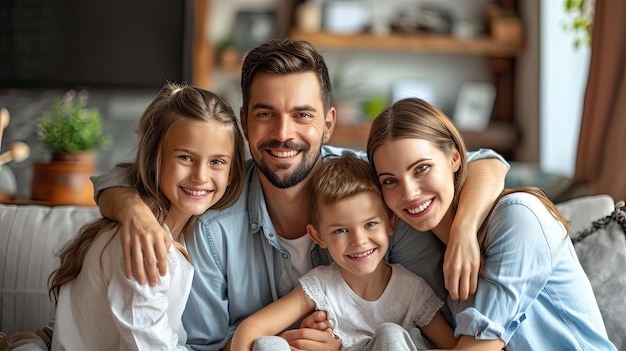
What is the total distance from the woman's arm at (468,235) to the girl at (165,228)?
1.84ft

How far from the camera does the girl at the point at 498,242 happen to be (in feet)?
5.53

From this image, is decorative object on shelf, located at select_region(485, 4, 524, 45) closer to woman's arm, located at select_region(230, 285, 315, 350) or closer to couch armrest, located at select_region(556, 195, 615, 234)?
couch armrest, located at select_region(556, 195, 615, 234)

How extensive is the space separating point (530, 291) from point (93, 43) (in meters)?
3.27

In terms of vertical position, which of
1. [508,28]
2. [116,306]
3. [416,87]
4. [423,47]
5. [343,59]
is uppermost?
[508,28]

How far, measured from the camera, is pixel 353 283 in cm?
193

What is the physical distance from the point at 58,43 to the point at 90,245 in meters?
2.74

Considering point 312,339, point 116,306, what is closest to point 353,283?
point 312,339

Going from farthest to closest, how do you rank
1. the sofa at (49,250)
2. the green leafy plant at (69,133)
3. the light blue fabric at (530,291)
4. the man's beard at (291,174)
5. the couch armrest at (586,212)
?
the green leafy plant at (69,133), the couch armrest at (586,212), the sofa at (49,250), the man's beard at (291,174), the light blue fabric at (530,291)

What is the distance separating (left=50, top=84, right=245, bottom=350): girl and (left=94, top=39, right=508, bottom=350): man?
0.06 m

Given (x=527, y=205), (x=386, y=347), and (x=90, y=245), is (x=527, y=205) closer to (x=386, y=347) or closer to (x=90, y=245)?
(x=386, y=347)

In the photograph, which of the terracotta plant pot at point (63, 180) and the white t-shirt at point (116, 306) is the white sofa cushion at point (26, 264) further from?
the terracotta plant pot at point (63, 180)

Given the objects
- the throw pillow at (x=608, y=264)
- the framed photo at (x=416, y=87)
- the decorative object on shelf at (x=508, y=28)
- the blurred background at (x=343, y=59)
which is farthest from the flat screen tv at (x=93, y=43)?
the throw pillow at (x=608, y=264)

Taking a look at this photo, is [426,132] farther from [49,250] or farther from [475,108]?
[475,108]

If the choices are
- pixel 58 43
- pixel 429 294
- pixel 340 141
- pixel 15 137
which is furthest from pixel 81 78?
pixel 429 294
